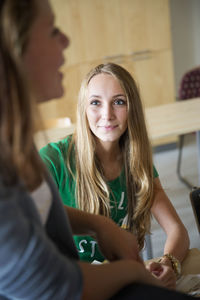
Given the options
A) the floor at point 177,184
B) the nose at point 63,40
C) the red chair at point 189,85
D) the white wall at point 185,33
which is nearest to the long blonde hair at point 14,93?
the nose at point 63,40

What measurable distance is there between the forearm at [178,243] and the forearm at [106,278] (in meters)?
0.50

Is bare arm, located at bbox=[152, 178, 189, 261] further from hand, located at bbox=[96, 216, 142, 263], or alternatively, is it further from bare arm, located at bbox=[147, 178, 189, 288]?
hand, located at bbox=[96, 216, 142, 263]

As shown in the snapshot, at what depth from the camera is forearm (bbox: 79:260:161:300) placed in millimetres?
602

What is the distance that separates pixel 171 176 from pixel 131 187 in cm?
220

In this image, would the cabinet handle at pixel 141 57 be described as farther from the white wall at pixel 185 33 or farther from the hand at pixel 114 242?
the hand at pixel 114 242

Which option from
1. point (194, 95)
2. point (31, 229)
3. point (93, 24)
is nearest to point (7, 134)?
point (31, 229)

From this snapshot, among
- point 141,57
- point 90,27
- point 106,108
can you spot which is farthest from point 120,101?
point 141,57

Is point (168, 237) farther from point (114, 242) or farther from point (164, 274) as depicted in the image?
point (114, 242)

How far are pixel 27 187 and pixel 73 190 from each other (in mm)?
682

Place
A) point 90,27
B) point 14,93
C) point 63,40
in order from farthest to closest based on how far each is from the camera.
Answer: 1. point 90,27
2. point 63,40
3. point 14,93

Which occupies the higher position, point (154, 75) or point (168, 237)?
point (154, 75)

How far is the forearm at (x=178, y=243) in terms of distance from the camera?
1.13 m

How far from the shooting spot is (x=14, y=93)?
0.52 m

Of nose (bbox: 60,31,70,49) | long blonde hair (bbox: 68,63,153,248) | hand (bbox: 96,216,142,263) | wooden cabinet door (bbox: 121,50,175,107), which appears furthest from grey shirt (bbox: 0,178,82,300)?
wooden cabinet door (bbox: 121,50,175,107)
